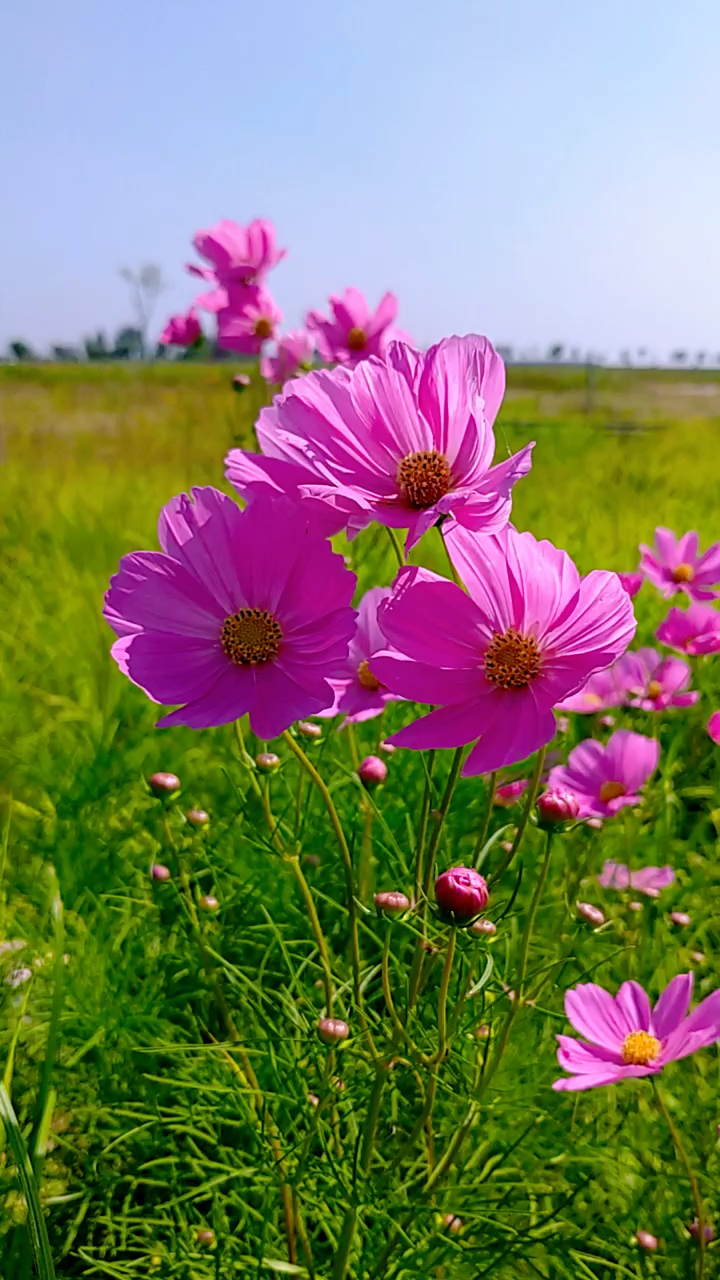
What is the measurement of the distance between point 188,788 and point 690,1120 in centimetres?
84

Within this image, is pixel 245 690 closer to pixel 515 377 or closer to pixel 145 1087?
pixel 145 1087

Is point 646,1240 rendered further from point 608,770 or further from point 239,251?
point 239,251

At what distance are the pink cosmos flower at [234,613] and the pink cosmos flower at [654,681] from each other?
0.79 m

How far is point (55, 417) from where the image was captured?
24.8ft

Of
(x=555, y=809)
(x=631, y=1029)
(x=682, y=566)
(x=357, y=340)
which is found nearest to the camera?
(x=555, y=809)

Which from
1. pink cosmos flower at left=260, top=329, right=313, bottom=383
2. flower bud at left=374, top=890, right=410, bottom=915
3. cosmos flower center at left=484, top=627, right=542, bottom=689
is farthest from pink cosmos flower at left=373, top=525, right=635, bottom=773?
pink cosmos flower at left=260, top=329, right=313, bottom=383

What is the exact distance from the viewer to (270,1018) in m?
1.04

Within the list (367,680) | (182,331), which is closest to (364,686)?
(367,680)

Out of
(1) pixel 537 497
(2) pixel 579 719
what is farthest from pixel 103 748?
(1) pixel 537 497

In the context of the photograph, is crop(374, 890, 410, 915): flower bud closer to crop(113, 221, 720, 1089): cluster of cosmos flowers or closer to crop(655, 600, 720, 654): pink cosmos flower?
crop(113, 221, 720, 1089): cluster of cosmos flowers

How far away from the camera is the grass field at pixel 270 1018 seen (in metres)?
0.73

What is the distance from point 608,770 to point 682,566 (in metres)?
0.43

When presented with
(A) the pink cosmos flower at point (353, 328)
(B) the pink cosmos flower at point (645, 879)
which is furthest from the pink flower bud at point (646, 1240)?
(A) the pink cosmos flower at point (353, 328)

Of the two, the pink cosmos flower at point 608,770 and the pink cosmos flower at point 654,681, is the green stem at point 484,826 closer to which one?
the pink cosmos flower at point 608,770
